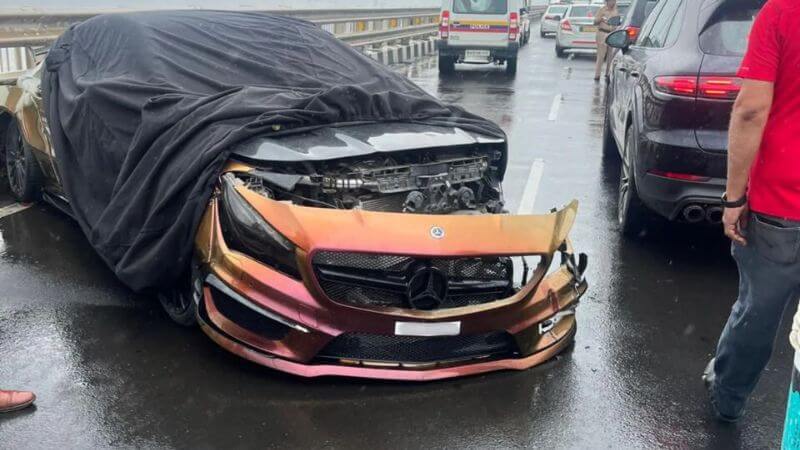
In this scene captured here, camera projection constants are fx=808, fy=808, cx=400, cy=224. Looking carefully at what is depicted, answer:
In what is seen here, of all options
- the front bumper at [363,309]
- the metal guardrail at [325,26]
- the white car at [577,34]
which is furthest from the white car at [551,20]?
the front bumper at [363,309]

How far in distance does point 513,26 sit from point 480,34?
0.77m

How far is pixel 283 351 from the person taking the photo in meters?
3.54

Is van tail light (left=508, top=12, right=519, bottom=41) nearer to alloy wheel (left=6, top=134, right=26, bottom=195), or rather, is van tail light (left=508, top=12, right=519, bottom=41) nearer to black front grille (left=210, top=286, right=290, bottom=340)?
alloy wheel (left=6, top=134, right=26, bottom=195)

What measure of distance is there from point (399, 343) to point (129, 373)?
49.4 inches

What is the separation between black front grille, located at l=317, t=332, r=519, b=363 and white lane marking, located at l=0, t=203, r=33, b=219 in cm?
373

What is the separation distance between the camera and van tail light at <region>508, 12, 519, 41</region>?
18.3m

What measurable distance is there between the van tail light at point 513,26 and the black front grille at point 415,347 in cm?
1553

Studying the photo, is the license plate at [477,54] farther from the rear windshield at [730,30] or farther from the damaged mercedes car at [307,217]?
the rear windshield at [730,30]

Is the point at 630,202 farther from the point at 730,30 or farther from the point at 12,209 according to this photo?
the point at 12,209

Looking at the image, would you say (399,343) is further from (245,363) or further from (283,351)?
(245,363)

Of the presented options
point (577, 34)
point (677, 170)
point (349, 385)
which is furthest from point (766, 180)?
point (577, 34)

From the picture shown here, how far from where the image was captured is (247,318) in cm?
362

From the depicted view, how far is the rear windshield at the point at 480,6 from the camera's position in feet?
60.7

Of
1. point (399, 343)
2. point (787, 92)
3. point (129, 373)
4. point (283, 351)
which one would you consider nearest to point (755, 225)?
point (787, 92)
